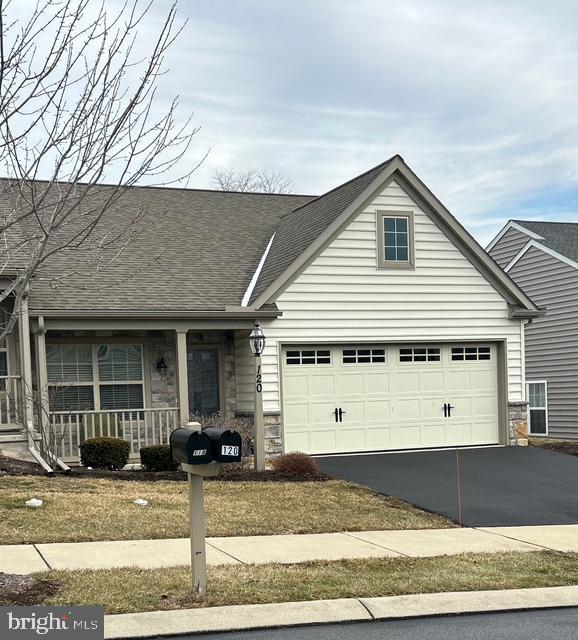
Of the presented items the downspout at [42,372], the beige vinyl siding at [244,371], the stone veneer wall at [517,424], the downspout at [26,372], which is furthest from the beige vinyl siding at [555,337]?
the downspout at [26,372]

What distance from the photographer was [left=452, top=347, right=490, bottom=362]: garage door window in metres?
19.1

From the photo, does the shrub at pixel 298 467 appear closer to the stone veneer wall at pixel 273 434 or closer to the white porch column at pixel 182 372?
the stone veneer wall at pixel 273 434

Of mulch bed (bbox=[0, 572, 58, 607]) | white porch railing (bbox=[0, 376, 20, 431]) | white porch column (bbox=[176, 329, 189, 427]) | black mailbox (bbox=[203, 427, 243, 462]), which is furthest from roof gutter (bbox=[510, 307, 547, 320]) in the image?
mulch bed (bbox=[0, 572, 58, 607])

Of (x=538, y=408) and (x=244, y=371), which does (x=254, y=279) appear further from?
(x=538, y=408)

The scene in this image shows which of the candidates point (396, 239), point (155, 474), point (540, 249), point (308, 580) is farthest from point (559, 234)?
point (308, 580)

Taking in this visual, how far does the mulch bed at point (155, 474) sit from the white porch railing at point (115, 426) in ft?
3.56

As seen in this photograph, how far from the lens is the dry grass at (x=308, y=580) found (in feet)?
22.3

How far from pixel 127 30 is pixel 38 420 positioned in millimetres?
10022

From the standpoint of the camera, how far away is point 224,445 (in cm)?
655

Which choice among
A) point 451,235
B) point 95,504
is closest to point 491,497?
point 95,504

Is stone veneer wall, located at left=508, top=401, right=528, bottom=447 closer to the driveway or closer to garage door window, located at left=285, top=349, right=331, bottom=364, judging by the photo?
the driveway

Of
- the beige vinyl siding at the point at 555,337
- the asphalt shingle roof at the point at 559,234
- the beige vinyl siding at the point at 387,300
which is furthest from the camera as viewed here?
the asphalt shingle roof at the point at 559,234

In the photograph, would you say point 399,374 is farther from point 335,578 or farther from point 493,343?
point 335,578

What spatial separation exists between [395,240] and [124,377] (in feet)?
20.9
